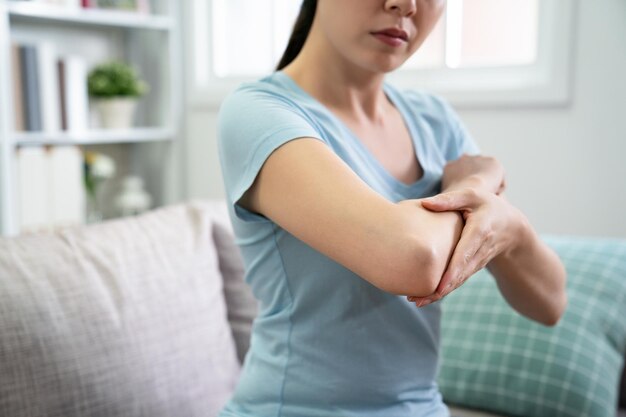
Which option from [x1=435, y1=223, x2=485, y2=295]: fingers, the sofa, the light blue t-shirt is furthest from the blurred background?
[x1=435, y1=223, x2=485, y2=295]: fingers

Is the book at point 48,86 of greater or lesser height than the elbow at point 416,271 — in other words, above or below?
above

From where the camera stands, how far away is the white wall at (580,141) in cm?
206

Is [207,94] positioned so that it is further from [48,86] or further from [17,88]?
[17,88]

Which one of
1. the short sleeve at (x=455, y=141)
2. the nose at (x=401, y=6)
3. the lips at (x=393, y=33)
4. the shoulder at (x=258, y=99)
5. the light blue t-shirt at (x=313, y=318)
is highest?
the nose at (x=401, y=6)

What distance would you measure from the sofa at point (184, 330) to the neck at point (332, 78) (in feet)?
1.89

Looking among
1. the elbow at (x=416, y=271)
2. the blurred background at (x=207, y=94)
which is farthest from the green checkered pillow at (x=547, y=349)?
the elbow at (x=416, y=271)

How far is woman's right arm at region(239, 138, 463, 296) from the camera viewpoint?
77 centimetres

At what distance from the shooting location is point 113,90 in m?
2.96

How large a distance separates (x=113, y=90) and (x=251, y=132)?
2.26m

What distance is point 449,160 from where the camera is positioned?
46.8 inches

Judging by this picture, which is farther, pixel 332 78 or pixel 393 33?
pixel 332 78

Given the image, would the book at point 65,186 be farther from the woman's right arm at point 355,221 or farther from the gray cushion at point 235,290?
the woman's right arm at point 355,221

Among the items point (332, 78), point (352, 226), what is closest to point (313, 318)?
point (352, 226)

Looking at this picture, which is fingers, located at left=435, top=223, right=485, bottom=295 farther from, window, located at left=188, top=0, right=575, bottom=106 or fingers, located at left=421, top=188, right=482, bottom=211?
window, located at left=188, top=0, right=575, bottom=106
